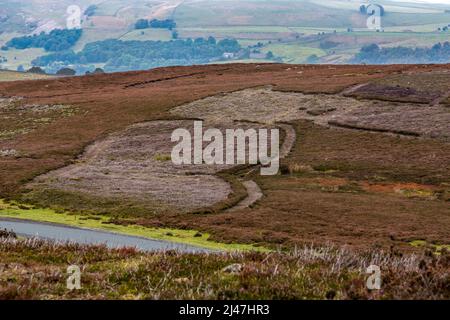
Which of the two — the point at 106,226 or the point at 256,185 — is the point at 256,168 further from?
the point at 106,226

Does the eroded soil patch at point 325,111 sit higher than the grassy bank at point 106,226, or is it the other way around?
the eroded soil patch at point 325,111

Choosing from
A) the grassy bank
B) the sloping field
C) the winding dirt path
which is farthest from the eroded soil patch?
the grassy bank

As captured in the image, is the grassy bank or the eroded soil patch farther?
the eroded soil patch

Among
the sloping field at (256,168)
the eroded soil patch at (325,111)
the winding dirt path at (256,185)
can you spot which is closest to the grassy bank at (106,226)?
the sloping field at (256,168)

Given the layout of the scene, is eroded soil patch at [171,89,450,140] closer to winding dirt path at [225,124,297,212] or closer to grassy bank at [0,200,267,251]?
winding dirt path at [225,124,297,212]

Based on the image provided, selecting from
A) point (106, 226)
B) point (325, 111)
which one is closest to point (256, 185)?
point (106, 226)

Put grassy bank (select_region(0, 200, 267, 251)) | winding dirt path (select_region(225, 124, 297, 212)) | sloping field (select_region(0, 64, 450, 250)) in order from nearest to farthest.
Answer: grassy bank (select_region(0, 200, 267, 251)), sloping field (select_region(0, 64, 450, 250)), winding dirt path (select_region(225, 124, 297, 212))

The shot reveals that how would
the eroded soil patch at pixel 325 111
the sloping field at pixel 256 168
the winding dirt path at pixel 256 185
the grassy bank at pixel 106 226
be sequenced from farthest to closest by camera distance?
the eroded soil patch at pixel 325 111 → the winding dirt path at pixel 256 185 → the sloping field at pixel 256 168 → the grassy bank at pixel 106 226

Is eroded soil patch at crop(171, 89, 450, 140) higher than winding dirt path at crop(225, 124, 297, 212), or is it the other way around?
eroded soil patch at crop(171, 89, 450, 140)

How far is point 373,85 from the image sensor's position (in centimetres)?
10431

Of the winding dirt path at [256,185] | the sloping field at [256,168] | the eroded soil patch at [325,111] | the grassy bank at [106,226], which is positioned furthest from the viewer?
the eroded soil patch at [325,111]

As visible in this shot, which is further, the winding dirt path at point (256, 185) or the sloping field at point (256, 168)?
the winding dirt path at point (256, 185)

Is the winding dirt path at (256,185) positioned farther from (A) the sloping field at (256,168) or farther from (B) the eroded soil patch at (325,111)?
(B) the eroded soil patch at (325,111)
